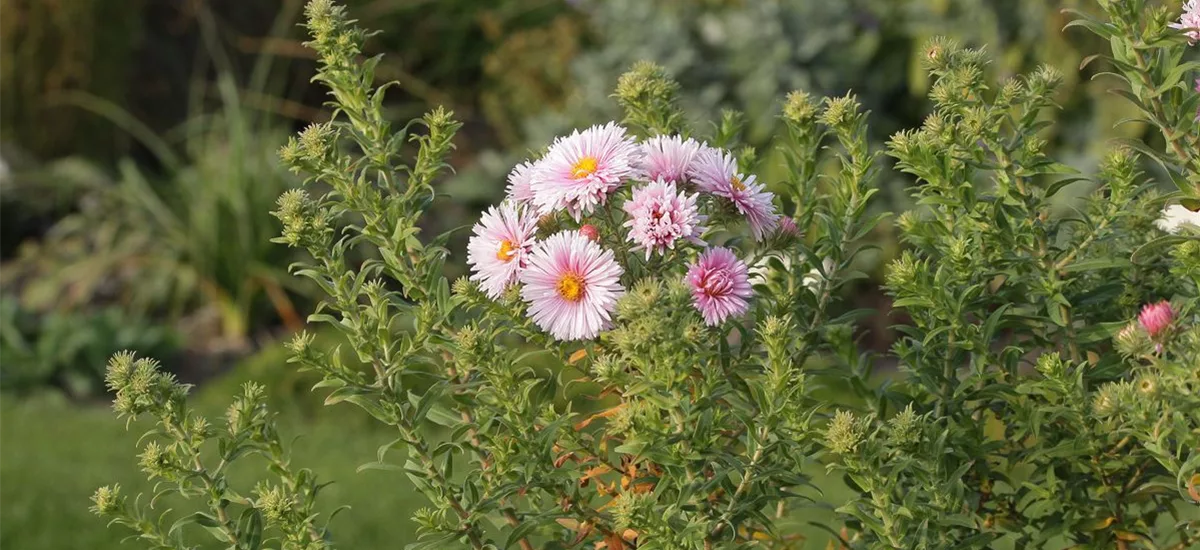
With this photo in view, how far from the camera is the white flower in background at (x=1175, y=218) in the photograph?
2084mm

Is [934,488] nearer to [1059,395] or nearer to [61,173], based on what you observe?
[1059,395]

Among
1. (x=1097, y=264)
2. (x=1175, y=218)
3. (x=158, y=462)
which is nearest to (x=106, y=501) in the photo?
(x=158, y=462)

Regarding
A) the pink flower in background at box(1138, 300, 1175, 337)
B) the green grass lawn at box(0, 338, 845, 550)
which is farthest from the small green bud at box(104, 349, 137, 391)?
the green grass lawn at box(0, 338, 845, 550)

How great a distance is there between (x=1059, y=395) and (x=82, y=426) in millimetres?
4182

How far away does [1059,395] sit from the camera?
6.21ft

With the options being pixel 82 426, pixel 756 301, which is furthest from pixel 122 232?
pixel 756 301

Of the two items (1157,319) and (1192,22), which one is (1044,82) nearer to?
(1192,22)

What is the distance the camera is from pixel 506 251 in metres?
1.76

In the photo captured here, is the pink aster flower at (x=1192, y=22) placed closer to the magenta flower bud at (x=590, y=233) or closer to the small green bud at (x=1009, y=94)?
the small green bud at (x=1009, y=94)

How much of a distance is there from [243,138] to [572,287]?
5.53 metres

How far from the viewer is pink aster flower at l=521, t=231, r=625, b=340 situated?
5.46ft

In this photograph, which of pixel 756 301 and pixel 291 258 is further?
pixel 291 258

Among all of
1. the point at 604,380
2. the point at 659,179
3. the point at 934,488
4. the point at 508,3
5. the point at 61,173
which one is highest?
the point at 508,3

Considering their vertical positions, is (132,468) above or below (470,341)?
above
